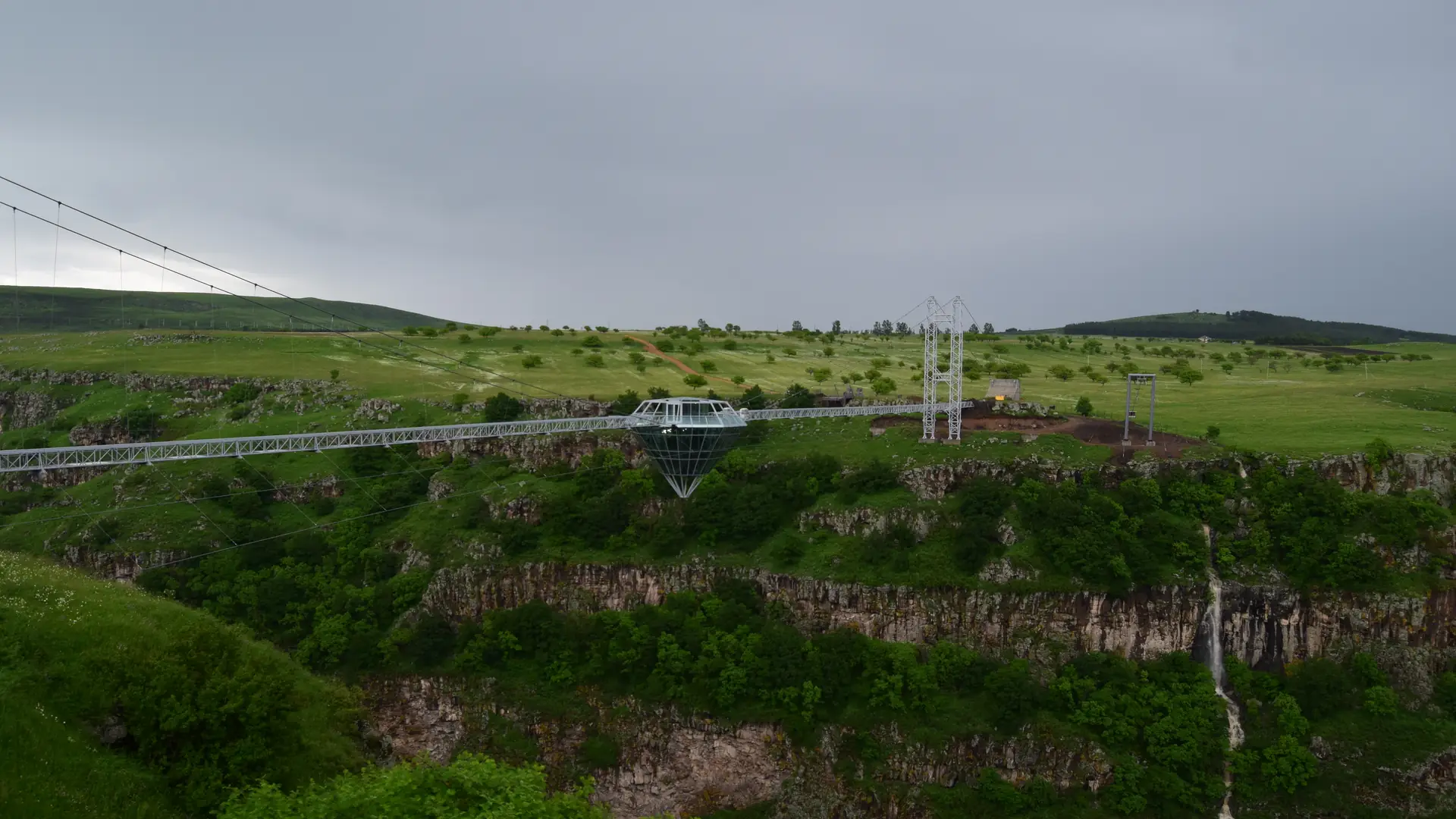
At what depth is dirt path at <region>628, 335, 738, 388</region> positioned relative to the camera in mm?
95950

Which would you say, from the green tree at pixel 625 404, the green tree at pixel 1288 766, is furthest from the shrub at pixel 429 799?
the green tree at pixel 625 404

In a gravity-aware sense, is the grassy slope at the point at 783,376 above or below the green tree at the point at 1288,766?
above

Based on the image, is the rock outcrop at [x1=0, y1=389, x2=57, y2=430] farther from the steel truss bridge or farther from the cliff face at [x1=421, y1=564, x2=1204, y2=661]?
the cliff face at [x1=421, y1=564, x2=1204, y2=661]

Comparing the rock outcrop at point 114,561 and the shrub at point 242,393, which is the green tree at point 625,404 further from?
the shrub at point 242,393

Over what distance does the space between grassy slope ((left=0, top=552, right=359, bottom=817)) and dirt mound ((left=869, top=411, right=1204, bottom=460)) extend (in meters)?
48.0

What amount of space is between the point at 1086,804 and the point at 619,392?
181 feet

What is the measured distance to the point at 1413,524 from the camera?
4956 centimetres

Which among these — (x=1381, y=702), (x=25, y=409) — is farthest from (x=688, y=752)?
(x=25, y=409)

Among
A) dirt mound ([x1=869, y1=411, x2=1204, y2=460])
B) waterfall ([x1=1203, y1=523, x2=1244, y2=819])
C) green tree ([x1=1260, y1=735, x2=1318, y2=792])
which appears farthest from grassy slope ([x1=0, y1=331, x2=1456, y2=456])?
green tree ([x1=1260, y1=735, x2=1318, y2=792])

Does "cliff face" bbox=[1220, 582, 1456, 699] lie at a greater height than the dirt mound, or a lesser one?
lesser

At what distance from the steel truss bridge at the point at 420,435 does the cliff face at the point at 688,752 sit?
1724 cm

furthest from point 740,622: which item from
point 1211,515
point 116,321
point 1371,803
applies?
point 116,321

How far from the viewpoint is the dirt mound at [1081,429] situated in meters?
60.5

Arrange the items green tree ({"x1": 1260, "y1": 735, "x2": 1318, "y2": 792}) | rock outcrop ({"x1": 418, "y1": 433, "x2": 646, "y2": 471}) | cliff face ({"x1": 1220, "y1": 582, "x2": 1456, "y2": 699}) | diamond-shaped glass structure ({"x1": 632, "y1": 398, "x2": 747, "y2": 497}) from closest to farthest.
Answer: green tree ({"x1": 1260, "y1": 735, "x2": 1318, "y2": 792}) → cliff face ({"x1": 1220, "y1": 582, "x2": 1456, "y2": 699}) → diamond-shaped glass structure ({"x1": 632, "y1": 398, "x2": 747, "y2": 497}) → rock outcrop ({"x1": 418, "y1": 433, "x2": 646, "y2": 471})
